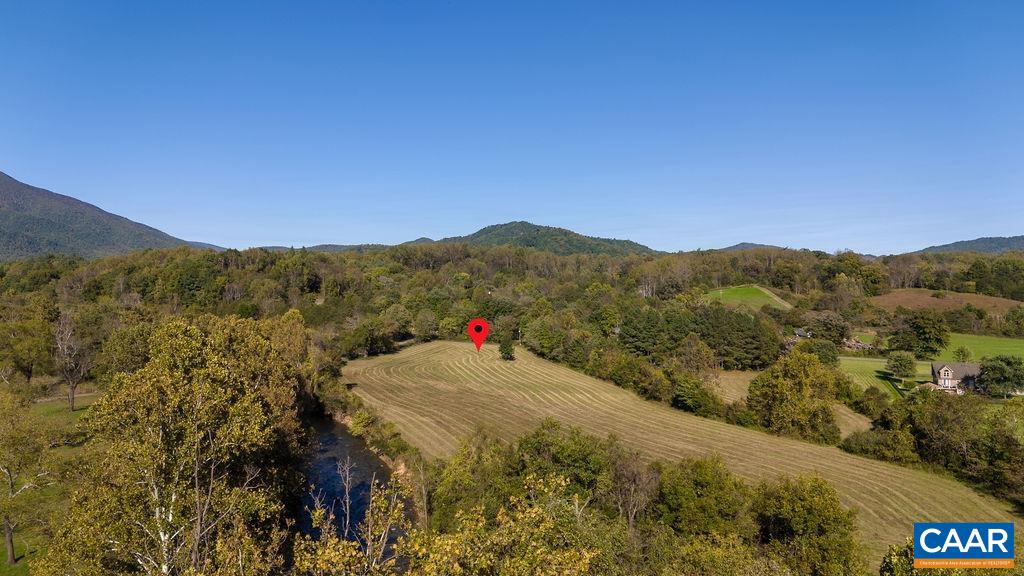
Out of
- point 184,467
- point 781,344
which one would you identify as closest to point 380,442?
point 184,467

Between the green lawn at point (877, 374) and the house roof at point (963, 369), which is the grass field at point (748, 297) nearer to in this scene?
the green lawn at point (877, 374)

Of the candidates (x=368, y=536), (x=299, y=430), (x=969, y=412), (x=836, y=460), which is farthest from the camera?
(x=836, y=460)

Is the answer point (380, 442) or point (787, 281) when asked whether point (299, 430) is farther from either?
point (787, 281)

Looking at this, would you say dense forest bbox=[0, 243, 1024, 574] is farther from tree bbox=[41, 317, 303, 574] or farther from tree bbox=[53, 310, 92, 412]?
tree bbox=[53, 310, 92, 412]

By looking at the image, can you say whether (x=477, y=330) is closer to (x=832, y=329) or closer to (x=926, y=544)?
(x=832, y=329)

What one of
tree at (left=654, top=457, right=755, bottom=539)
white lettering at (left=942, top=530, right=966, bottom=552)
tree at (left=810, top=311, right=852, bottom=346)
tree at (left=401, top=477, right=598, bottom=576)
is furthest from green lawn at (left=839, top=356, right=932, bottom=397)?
tree at (left=401, top=477, right=598, bottom=576)

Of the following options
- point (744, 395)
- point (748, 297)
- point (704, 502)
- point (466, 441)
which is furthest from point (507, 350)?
point (748, 297)
